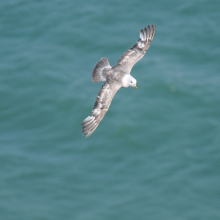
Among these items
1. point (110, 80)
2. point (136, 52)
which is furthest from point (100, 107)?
point (136, 52)

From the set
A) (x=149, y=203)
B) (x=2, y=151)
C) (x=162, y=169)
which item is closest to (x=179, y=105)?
(x=162, y=169)

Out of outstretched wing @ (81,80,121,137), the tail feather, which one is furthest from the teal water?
outstretched wing @ (81,80,121,137)

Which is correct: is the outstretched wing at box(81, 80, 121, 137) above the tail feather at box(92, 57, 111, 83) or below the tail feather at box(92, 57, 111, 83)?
below

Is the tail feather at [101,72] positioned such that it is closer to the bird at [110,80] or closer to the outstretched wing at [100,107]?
the bird at [110,80]

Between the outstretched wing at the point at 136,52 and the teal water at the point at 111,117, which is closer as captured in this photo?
the outstretched wing at the point at 136,52

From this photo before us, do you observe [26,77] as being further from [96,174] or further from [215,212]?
[215,212]

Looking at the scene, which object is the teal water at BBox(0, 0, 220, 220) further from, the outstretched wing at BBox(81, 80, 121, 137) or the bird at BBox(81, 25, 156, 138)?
the outstretched wing at BBox(81, 80, 121, 137)

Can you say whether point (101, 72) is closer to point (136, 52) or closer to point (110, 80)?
point (110, 80)

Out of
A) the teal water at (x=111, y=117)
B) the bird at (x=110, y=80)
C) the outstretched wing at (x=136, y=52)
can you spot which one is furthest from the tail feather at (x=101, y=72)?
the teal water at (x=111, y=117)
